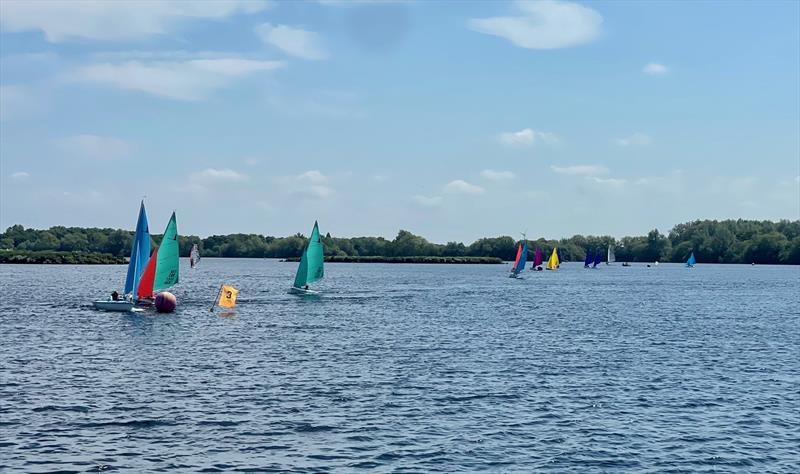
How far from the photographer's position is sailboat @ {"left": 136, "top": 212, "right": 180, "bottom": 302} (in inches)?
3278

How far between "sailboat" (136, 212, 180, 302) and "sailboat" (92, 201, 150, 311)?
26.5 inches

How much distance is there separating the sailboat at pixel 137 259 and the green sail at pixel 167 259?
Result: 5.12 feet

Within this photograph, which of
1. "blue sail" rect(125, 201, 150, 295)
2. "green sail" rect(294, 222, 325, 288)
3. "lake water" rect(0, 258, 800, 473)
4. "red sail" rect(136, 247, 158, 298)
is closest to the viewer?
"lake water" rect(0, 258, 800, 473)

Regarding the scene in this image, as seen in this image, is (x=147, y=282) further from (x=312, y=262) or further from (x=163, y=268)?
(x=312, y=262)

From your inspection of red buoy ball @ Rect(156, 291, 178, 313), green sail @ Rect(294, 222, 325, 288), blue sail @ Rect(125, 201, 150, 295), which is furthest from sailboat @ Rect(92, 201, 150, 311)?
green sail @ Rect(294, 222, 325, 288)

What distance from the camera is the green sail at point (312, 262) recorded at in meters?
107

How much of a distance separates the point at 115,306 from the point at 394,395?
48.9 m

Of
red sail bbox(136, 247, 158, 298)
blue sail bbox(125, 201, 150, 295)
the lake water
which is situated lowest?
the lake water

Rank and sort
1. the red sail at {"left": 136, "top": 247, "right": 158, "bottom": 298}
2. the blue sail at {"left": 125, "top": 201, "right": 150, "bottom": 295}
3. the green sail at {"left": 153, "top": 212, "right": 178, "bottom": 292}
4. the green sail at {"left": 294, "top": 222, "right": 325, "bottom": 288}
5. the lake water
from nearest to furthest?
the lake water
the blue sail at {"left": 125, "top": 201, "right": 150, "bottom": 295}
the red sail at {"left": 136, "top": 247, "right": 158, "bottom": 298}
the green sail at {"left": 153, "top": 212, "right": 178, "bottom": 292}
the green sail at {"left": 294, "top": 222, "right": 325, "bottom": 288}

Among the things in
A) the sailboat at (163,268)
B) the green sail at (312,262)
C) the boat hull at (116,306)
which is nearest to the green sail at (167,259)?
the sailboat at (163,268)

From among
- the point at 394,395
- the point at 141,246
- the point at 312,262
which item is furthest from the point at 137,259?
the point at 394,395

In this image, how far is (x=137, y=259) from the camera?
8069 centimetres

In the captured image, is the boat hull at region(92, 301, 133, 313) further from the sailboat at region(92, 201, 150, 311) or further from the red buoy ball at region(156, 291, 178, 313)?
the red buoy ball at region(156, 291, 178, 313)

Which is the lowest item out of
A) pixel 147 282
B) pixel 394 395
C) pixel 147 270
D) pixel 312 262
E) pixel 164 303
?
pixel 394 395
